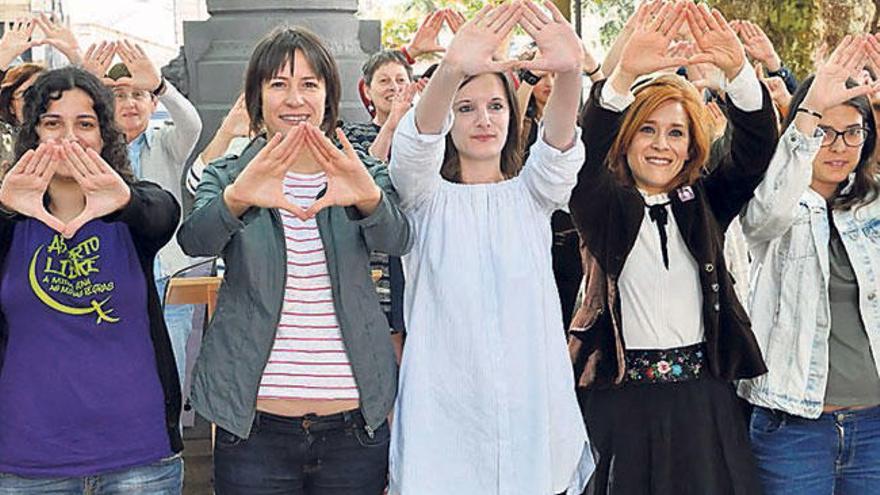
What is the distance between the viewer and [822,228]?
341 centimetres

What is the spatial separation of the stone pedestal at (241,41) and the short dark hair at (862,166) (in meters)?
2.95

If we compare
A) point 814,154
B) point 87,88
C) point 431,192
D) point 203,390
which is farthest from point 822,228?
point 87,88

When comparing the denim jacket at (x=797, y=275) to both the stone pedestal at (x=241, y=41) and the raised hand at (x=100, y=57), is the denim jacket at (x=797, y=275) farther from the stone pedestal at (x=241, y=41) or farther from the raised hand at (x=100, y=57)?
the stone pedestal at (x=241, y=41)

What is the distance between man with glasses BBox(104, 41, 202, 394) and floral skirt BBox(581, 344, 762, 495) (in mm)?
1847

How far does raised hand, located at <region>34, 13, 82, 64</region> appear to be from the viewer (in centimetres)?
399

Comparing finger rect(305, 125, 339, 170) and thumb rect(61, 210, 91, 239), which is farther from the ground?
finger rect(305, 125, 339, 170)

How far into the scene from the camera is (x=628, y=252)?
3.27m

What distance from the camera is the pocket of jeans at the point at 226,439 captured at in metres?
2.90

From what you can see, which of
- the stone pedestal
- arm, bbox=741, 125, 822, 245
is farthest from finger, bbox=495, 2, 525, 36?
the stone pedestal

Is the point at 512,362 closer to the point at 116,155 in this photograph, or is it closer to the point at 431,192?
the point at 431,192

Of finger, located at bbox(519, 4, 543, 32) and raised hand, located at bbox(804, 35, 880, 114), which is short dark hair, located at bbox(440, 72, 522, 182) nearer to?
finger, located at bbox(519, 4, 543, 32)

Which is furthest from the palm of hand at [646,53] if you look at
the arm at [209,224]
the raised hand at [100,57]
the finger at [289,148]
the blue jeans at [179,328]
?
the blue jeans at [179,328]

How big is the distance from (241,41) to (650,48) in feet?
11.0

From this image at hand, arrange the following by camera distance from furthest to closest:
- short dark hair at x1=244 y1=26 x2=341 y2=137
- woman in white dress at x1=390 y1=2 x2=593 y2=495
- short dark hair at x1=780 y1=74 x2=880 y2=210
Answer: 1. short dark hair at x1=780 y1=74 x2=880 y2=210
2. short dark hair at x1=244 y1=26 x2=341 y2=137
3. woman in white dress at x1=390 y1=2 x2=593 y2=495
